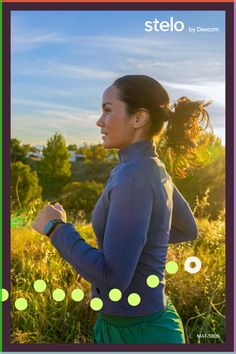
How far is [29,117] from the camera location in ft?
6.83

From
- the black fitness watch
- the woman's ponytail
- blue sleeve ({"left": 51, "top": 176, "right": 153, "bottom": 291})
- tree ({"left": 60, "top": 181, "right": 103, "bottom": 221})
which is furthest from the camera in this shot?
tree ({"left": 60, "top": 181, "right": 103, "bottom": 221})

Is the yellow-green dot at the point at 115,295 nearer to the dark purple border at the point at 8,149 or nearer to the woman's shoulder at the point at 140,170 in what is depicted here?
the woman's shoulder at the point at 140,170

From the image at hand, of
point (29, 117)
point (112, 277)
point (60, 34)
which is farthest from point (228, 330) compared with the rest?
point (60, 34)

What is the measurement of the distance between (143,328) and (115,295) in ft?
0.49

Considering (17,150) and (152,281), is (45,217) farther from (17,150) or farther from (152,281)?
(17,150)

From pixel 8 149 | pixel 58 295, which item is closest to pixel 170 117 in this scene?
pixel 8 149

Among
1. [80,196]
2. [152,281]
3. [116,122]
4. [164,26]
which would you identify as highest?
[164,26]

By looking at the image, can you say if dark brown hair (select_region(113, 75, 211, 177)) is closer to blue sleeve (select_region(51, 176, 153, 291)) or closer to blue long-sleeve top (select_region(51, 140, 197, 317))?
blue long-sleeve top (select_region(51, 140, 197, 317))

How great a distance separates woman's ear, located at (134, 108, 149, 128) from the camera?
151 cm

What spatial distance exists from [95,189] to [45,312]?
704 mm

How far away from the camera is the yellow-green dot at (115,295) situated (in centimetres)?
144

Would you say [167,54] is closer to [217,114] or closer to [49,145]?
[217,114]

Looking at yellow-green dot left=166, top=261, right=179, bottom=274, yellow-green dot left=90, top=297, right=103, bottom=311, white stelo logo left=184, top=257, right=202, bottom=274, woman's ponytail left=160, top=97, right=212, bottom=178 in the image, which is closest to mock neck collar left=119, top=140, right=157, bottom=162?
woman's ponytail left=160, top=97, right=212, bottom=178

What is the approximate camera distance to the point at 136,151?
152 centimetres
